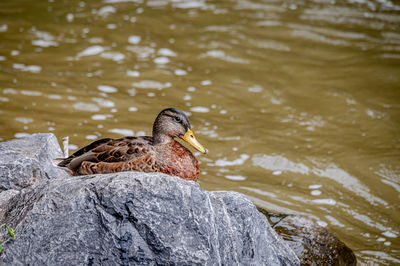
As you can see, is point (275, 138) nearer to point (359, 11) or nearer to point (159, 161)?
point (159, 161)

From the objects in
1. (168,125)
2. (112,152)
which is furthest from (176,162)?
(112,152)

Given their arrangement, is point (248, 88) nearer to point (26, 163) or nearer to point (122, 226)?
point (26, 163)

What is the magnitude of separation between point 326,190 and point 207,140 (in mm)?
1767

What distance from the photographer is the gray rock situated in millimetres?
A: 4020

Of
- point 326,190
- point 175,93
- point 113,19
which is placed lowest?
point 326,190

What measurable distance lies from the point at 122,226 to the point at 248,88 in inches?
218

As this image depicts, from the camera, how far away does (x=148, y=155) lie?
3930 mm

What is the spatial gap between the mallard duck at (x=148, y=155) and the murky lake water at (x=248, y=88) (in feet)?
5.22

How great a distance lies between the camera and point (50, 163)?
4.39m

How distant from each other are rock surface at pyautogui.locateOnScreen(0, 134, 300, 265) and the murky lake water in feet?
7.81

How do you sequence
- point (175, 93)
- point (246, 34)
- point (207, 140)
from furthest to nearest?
point (246, 34) → point (175, 93) → point (207, 140)

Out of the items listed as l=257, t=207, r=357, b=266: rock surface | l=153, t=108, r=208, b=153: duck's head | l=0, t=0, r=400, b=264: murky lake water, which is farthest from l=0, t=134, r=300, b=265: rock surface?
l=0, t=0, r=400, b=264: murky lake water

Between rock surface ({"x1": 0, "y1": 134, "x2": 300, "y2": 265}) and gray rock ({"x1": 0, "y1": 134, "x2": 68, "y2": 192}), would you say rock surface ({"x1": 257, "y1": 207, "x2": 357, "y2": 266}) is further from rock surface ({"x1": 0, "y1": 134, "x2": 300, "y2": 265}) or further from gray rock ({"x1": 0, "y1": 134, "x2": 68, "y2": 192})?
gray rock ({"x1": 0, "y1": 134, "x2": 68, "y2": 192})

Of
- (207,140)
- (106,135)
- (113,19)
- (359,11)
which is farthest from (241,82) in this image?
(359,11)
